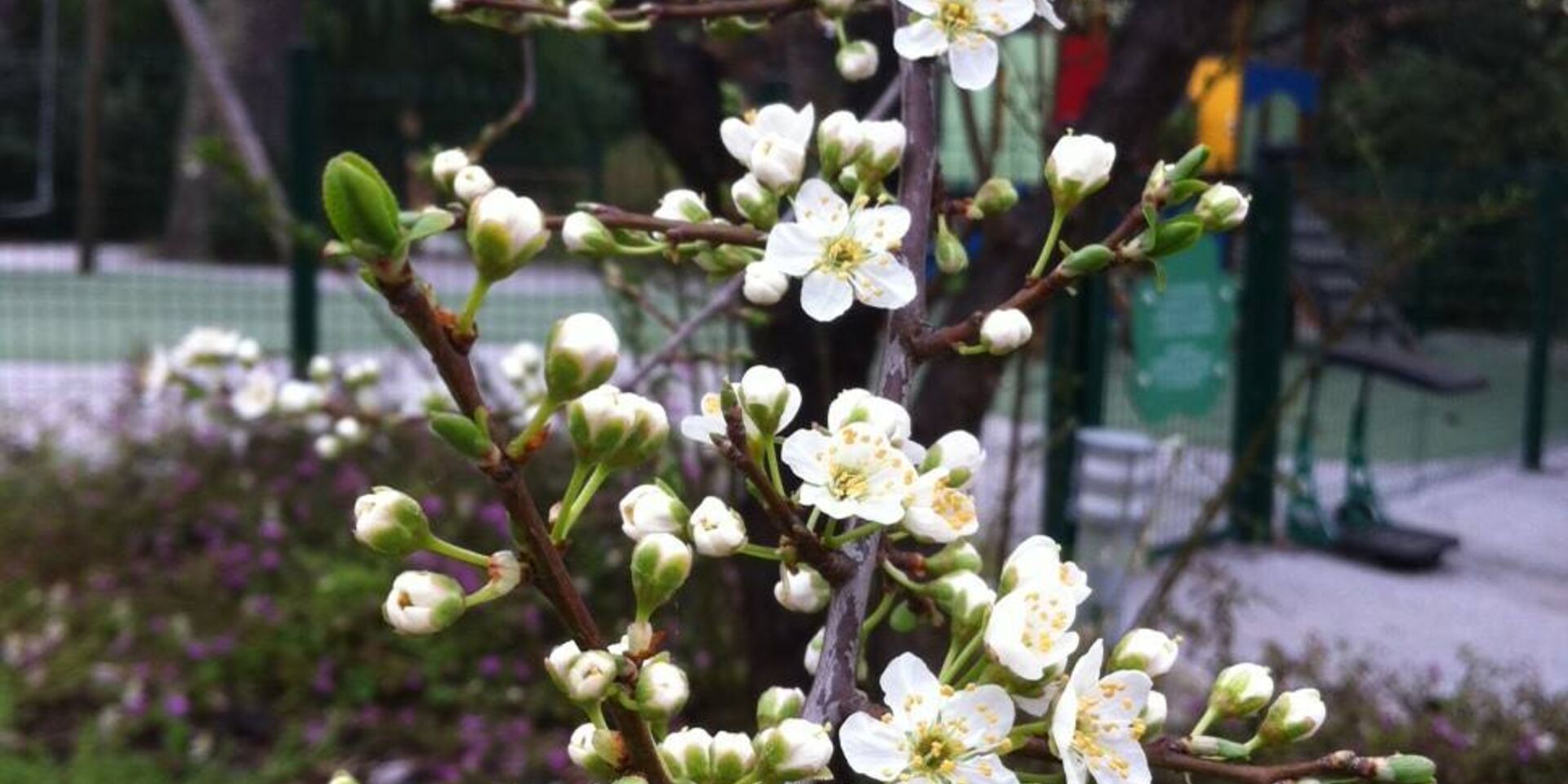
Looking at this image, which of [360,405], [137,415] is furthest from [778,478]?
[137,415]

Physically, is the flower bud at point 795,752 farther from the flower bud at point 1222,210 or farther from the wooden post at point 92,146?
the wooden post at point 92,146

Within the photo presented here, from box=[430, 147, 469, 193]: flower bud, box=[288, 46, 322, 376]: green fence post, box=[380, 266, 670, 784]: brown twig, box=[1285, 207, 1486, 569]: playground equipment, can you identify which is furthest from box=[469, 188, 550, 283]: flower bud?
box=[288, 46, 322, 376]: green fence post

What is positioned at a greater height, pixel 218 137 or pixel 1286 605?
pixel 218 137

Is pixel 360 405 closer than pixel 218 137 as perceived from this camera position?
Yes

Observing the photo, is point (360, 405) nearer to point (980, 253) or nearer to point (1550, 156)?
point (980, 253)

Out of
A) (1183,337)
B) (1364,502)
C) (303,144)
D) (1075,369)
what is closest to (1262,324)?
(1364,502)

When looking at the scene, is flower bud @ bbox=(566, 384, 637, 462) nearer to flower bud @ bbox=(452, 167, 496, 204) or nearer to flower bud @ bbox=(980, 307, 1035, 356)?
flower bud @ bbox=(980, 307, 1035, 356)

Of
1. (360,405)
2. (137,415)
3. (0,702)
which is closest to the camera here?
(360,405)
